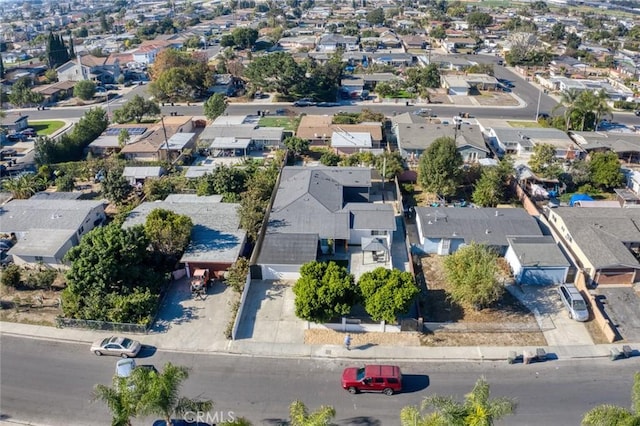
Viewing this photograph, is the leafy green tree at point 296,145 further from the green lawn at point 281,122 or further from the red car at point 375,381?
the red car at point 375,381

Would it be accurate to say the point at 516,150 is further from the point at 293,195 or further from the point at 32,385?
the point at 32,385

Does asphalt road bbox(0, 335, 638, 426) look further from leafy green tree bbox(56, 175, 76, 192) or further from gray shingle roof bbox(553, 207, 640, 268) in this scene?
leafy green tree bbox(56, 175, 76, 192)

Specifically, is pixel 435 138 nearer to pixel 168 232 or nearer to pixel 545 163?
pixel 545 163

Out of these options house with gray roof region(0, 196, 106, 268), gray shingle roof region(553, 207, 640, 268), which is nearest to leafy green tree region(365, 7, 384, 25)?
gray shingle roof region(553, 207, 640, 268)

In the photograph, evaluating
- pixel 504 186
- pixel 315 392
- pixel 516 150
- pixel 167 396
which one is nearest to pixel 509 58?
pixel 516 150

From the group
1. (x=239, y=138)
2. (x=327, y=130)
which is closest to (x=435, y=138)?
(x=327, y=130)

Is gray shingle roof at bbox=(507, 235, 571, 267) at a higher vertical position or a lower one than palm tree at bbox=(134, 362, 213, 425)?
lower

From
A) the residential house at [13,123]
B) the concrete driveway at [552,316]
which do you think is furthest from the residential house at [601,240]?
the residential house at [13,123]

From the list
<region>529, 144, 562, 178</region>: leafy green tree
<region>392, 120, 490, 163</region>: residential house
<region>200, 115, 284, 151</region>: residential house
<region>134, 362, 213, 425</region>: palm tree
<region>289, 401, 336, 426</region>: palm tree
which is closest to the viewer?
<region>289, 401, 336, 426</region>: palm tree

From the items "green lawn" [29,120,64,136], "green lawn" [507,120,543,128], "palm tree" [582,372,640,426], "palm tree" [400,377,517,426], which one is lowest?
"green lawn" [29,120,64,136]
